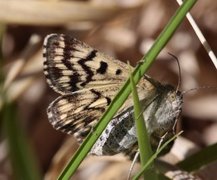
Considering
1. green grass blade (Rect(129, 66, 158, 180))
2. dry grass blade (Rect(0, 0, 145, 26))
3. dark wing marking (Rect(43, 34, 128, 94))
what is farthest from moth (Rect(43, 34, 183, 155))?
dry grass blade (Rect(0, 0, 145, 26))

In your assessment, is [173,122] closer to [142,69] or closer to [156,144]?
[156,144]

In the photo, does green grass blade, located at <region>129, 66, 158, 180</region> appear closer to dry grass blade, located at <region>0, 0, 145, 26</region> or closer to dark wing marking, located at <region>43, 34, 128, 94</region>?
dark wing marking, located at <region>43, 34, 128, 94</region>

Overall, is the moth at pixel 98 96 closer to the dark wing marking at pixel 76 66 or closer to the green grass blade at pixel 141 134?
the dark wing marking at pixel 76 66

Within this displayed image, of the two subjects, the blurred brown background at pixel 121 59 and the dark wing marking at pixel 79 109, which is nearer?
the dark wing marking at pixel 79 109

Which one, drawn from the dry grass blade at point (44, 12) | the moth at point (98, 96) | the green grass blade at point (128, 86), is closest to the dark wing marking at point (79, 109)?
the moth at point (98, 96)

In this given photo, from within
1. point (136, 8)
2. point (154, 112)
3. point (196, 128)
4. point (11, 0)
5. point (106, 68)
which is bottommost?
point (196, 128)

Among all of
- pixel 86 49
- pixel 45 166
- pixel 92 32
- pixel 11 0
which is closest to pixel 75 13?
pixel 11 0
